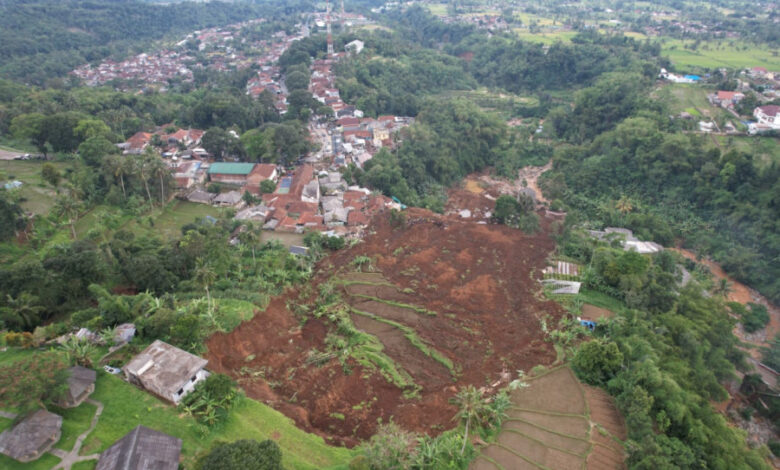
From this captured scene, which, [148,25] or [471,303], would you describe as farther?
[148,25]

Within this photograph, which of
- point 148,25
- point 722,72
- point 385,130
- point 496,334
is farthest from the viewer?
point 148,25

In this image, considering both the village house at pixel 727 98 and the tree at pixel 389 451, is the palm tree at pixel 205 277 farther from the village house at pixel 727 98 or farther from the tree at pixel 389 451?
the village house at pixel 727 98

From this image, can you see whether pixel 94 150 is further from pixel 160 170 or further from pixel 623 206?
pixel 623 206

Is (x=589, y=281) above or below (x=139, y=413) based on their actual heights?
below

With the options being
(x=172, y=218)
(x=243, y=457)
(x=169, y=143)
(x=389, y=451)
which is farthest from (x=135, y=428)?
(x=169, y=143)

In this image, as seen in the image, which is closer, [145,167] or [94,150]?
[145,167]

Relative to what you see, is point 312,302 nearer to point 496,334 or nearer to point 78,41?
point 496,334

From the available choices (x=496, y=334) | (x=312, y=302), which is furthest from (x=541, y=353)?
(x=312, y=302)
